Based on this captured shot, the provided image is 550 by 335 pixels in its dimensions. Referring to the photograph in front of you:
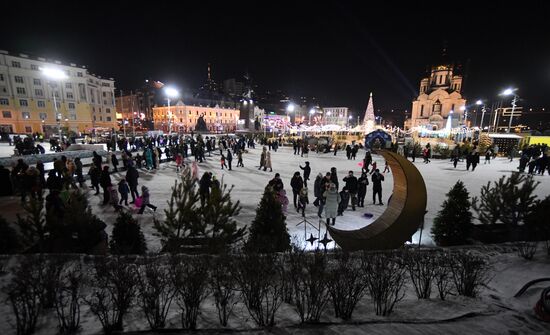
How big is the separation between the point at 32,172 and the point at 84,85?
173ft

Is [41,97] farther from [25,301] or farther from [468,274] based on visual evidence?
[468,274]

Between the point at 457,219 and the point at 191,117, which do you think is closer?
the point at 457,219

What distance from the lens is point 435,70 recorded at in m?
61.6

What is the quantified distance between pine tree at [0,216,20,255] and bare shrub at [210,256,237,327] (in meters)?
4.13

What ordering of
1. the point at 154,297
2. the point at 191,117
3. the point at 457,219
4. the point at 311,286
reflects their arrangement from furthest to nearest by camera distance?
the point at 191,117, the point at 457,219, the point at 311,286, the point at 154,297

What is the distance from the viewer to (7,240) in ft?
15.4

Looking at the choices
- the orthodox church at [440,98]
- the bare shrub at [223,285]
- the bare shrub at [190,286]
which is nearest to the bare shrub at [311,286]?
the bare shrub at [223,285]

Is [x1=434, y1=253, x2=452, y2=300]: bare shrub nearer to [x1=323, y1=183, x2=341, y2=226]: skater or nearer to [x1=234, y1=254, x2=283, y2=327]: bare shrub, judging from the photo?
[x1=234, y1=254, x2=283, y2=327]: bare shrub

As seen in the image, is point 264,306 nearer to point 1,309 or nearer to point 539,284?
point 1,309

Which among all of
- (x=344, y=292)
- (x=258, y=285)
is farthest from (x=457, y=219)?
(x=258, y=285)

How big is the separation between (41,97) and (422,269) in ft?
193

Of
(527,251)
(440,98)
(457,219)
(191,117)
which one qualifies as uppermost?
(440,98)

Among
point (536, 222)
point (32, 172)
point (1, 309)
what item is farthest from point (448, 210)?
point (32, 172)

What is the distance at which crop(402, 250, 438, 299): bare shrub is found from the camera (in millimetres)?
3643
